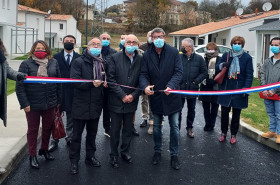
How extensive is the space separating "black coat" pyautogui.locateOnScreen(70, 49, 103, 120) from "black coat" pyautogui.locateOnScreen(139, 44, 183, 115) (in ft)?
2.74

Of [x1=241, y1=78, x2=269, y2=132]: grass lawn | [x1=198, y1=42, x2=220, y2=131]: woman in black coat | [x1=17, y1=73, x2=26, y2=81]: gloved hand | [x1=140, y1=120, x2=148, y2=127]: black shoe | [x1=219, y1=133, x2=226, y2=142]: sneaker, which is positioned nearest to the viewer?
[x1=17, y1=73, x2=26, y2=81]: gloved hand

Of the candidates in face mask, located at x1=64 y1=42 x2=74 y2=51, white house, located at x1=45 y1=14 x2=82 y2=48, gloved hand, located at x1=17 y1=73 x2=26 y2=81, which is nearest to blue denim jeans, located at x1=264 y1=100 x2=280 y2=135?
face mask, located at x1=64 y1=42 x2=74 y2=51

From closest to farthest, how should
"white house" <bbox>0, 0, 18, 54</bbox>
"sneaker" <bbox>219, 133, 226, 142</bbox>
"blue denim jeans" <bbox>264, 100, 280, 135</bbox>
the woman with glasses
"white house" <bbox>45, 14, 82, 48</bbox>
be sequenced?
"blue denim jeans" <bbox>264, 100, 280, 135</bbox> → the woman with glasses → "sneaker" <bbox>219, 133, 226, 142</bbox> → "white house" <bbox>0, 0, 18, 54</bbox> → "white house" <bbox>45, 14, 82, 48</bbox>

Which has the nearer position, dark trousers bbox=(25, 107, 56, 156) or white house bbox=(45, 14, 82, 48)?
dark trousers bbox=(25, 107, 56, 156)

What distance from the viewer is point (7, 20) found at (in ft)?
125

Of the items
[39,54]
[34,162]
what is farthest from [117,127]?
[39,54]

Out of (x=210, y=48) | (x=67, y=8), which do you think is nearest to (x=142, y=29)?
(x=67, y=8)

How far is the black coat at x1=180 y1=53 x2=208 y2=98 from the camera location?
7418 mm

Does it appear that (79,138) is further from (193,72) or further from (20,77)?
(193,72)

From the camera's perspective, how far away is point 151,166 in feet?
18.8

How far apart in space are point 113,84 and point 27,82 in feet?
4.32

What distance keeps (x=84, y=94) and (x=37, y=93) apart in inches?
28.8

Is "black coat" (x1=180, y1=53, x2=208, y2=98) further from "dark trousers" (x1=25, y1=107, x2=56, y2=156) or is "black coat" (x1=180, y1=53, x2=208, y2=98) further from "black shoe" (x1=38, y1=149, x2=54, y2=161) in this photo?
"black shoe" (x1=38, y1=149, x2=54, y2=161)

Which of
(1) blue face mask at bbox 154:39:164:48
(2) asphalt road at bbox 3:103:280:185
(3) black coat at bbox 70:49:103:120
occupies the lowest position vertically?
(2) asphalt road at bbox 3:103:280:185
